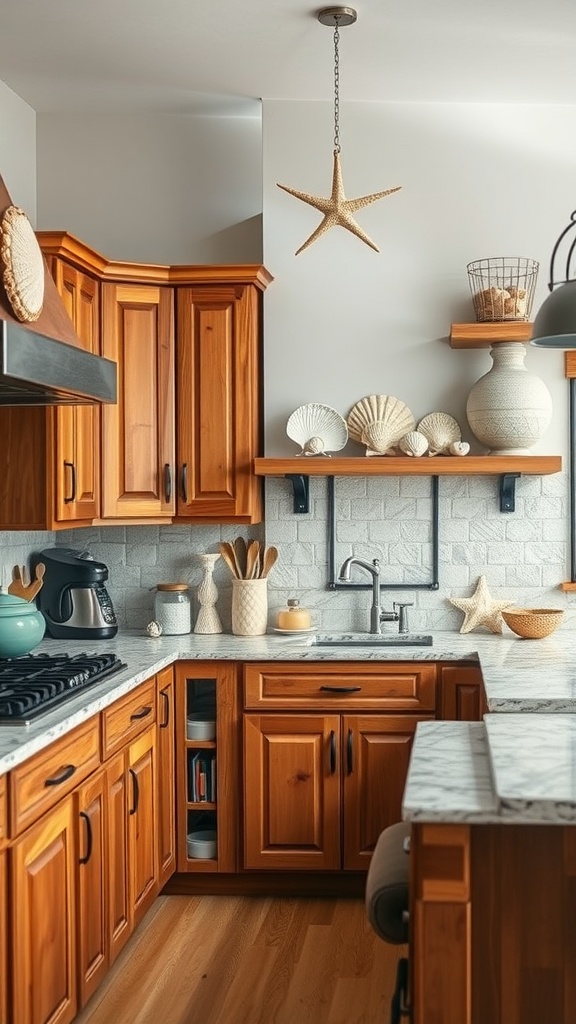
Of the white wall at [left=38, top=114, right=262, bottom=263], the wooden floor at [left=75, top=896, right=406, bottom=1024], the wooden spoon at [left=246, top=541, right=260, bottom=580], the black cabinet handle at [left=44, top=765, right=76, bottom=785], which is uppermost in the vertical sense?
the white wall at [left=38, top=114, right=262, bottom=263]

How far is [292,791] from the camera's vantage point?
4082mm

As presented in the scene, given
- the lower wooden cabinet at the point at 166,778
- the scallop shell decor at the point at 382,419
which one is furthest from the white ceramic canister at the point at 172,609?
the scallop shell decor at the point at 382,419

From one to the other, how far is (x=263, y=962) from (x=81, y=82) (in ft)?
10.5

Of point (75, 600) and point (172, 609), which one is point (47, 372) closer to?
point (75, 600)

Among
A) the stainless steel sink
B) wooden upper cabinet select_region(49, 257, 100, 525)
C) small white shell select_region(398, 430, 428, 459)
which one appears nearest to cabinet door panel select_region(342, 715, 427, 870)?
the stainless steel sink

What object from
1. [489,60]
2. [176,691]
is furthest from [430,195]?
[176,691]

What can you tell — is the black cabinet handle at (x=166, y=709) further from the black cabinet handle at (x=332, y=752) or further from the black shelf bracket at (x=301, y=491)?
the black shelf bracket at (x=301, y=491)

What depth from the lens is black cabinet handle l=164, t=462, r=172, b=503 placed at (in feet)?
14.5

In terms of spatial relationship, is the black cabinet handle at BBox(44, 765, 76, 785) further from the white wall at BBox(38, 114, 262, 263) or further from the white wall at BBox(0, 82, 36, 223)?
the white wall at BBox(38, 114, 262, 263)

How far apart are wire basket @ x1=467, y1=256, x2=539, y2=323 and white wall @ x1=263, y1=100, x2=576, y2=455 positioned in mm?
57

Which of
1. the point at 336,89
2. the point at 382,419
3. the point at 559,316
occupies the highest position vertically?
the point at 336,89

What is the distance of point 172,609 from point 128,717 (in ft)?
3.48

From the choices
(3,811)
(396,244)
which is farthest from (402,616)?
(3,811)

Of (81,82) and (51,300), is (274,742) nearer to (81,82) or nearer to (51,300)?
(51,300)
